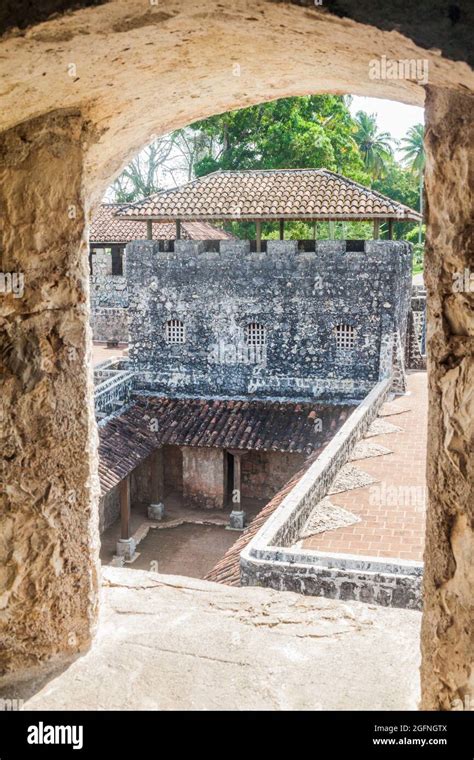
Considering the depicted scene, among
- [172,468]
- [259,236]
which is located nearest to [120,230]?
[259,236]

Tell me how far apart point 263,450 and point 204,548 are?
268cm

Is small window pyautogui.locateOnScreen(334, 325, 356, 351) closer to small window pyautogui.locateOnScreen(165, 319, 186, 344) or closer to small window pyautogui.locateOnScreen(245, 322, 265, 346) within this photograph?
small window pyautogui.locateOnScreen(245, 322, 265, 346)

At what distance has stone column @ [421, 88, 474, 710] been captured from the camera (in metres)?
2.48

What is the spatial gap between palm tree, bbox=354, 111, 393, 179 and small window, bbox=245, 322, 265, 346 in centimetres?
2631

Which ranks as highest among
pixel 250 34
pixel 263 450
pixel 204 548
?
pixel 250 34

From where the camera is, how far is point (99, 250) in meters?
30.7

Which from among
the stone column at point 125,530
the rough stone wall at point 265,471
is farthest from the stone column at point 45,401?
the rough stone wall at point 265,471

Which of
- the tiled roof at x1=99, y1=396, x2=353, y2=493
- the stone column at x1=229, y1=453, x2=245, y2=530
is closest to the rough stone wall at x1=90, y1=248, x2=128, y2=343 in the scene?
the tiled roof at x1=99, y1=396, x2=353, y2=493

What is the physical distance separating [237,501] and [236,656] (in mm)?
13128

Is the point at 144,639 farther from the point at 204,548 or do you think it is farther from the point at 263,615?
the point at 204,548

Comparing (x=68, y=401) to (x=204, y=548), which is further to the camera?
(x=204, y=548)

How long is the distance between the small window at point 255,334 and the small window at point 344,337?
1.83m

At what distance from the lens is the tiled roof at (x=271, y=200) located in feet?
53.4
